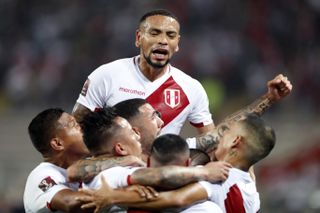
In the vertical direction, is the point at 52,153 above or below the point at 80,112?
below

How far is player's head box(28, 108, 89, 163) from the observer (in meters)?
7.75

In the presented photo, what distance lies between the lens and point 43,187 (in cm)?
747

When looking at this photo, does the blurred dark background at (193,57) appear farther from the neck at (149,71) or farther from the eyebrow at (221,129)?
the eyebrow at (221,129)

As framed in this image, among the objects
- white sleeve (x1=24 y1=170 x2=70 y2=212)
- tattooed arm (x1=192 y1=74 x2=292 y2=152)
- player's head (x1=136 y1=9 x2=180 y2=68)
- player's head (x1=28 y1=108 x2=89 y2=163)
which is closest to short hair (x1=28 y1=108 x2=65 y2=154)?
player's head (x1=28 y1=108 x2=89 y2=163)

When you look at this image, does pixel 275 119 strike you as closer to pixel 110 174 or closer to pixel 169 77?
pixel 169 77

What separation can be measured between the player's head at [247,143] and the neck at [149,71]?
166cm

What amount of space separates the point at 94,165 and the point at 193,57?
10465 mm

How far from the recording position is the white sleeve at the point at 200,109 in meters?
8.94

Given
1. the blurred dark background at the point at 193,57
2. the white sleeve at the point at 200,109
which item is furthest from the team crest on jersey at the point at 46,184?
the blurred dark background at the point at 193,57

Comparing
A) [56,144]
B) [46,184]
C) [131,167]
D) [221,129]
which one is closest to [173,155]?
[131,167]

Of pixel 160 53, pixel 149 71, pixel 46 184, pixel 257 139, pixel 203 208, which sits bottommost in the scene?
pixel 203 208

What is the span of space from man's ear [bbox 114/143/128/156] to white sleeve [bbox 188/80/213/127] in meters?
1.70

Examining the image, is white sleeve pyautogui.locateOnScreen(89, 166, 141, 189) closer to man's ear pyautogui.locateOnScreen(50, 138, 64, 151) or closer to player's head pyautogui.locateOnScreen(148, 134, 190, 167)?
player's head pyautogui.locateOnScreen(148, 134, 190, 167)

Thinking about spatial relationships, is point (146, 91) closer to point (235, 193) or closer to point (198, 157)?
point (198, 157)
